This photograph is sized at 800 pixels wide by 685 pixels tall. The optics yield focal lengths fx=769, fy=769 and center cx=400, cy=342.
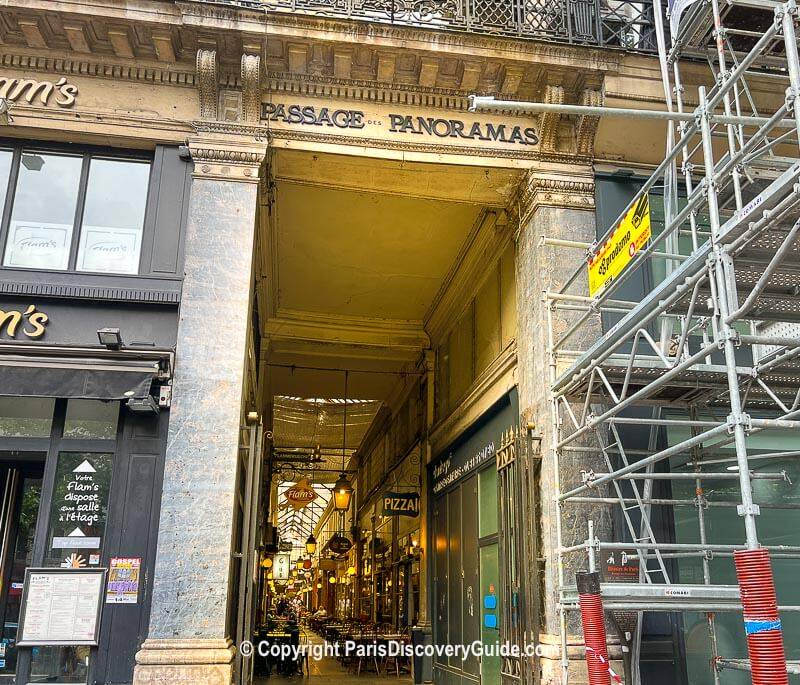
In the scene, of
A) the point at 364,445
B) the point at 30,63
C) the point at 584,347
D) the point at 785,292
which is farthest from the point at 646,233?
the point at 364,445

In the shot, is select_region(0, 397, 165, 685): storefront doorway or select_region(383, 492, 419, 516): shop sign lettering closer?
select_region(0, 397, 165, 685): storefront doorway

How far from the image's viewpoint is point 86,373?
7984 millimetres

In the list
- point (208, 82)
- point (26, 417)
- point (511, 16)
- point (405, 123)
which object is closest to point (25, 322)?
point (26, 417)

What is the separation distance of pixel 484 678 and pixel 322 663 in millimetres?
11508

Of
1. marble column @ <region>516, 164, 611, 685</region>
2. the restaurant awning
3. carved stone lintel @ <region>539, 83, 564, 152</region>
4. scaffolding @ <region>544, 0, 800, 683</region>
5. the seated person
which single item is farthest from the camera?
the seated person

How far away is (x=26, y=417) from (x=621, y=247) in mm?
6480

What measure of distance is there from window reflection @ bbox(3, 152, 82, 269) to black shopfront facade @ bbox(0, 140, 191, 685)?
0.01 m

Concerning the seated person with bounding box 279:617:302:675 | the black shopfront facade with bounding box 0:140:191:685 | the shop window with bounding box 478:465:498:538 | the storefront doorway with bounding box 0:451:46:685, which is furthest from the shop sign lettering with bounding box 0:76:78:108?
the seated person with bounding box 279:617:302:675

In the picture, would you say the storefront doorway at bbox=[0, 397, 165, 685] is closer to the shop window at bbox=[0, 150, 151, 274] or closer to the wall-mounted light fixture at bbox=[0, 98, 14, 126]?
the shop window at bbox=[0, 150, 151, 274]

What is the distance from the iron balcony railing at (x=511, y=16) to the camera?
9133 millimetres

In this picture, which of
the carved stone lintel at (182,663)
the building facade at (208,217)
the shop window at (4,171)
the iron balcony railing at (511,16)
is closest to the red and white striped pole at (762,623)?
the building facade at (208,217)

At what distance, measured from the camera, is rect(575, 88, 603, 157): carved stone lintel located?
31.1 ft

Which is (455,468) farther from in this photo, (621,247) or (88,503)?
(621,247)

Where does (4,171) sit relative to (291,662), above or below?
above
